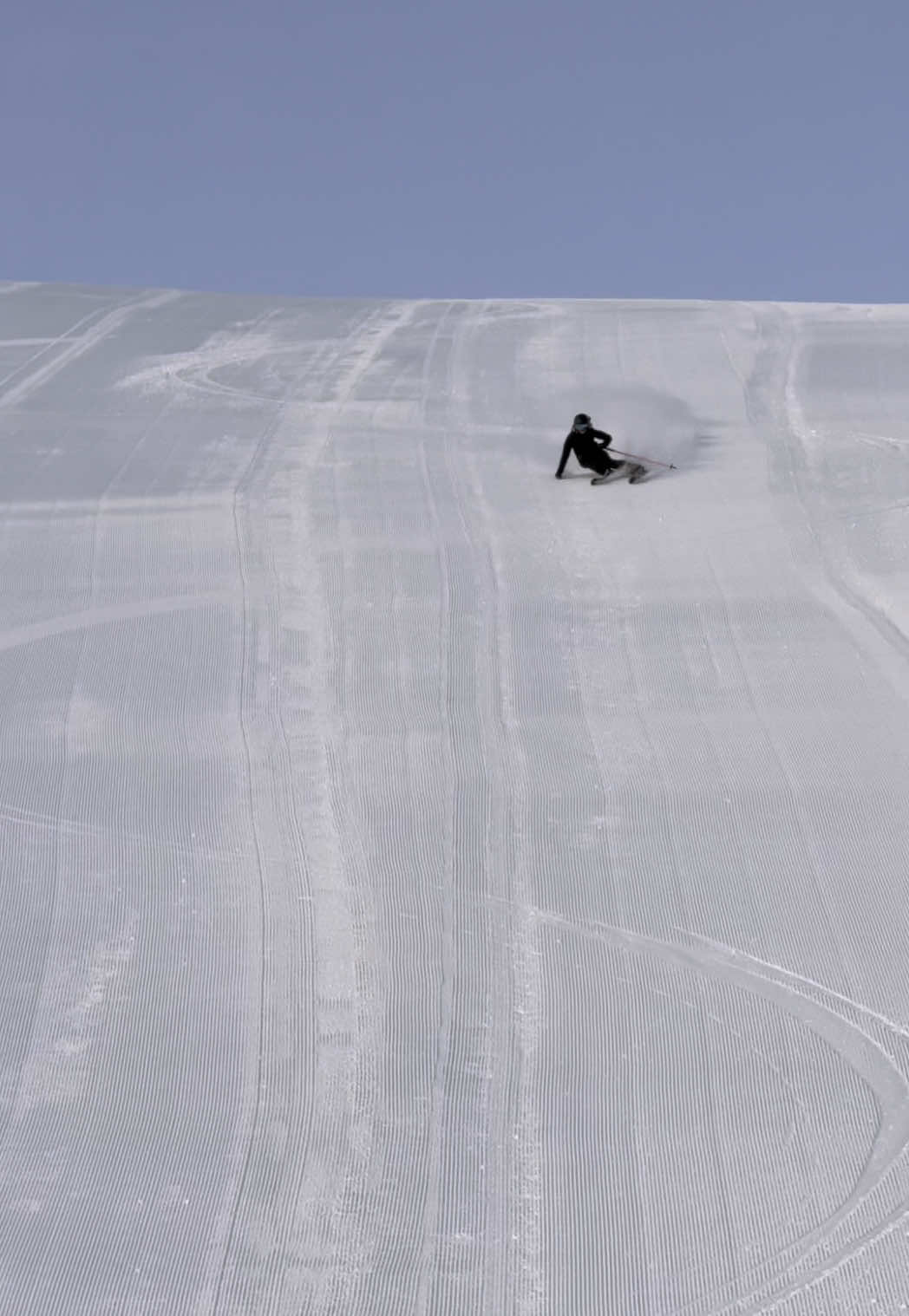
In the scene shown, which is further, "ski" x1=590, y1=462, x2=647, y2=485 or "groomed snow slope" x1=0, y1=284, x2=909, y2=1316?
"ski" x1=590, y1=462, x2=647, y2=485

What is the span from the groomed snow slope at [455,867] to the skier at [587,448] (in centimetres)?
12

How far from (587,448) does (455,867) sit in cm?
345

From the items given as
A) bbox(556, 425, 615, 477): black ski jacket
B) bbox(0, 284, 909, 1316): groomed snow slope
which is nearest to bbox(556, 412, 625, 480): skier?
bbox(556, 425, 615, 477): black ski jacket

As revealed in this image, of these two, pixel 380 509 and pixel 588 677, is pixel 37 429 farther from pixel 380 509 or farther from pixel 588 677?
pixel 588 677

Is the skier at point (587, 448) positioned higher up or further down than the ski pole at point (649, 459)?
higher up

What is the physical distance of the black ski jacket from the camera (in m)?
7.64

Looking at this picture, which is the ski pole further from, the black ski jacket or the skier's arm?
the skier's arm

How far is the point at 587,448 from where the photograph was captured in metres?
7.67

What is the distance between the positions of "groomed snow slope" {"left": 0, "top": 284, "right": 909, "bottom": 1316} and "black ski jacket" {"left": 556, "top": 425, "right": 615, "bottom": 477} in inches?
4.6

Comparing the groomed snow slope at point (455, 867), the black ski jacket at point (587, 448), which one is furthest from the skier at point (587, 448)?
the groomed snow slope at point (455, 867)

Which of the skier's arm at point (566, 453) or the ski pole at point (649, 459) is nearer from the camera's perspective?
the skier's arm at point (566, 453)

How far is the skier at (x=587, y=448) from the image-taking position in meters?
7.64

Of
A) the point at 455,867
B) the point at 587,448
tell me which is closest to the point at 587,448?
the point at 587,448

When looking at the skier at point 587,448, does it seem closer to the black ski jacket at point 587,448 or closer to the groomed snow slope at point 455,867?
the black ski jacket at point 587,448
